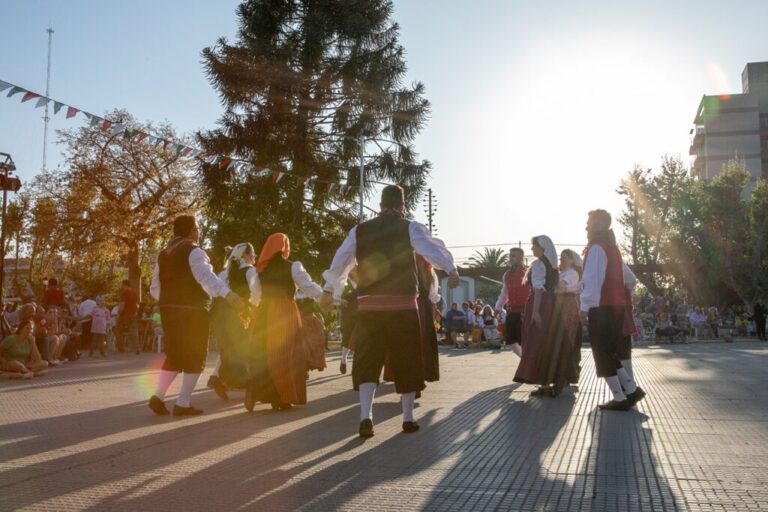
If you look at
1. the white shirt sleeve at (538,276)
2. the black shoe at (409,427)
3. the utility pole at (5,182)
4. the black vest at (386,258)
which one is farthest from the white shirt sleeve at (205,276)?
the utility pole at (5,182)

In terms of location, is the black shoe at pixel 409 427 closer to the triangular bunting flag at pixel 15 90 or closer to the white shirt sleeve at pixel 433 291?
the white shirt sleeve at pixel 433 291

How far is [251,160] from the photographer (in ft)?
90.3

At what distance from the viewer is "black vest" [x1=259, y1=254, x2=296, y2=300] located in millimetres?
7523

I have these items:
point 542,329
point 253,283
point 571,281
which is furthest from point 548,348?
point 253,283

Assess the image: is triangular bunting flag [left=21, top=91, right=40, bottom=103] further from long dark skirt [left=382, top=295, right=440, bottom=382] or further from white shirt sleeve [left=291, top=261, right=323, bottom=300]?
long dark skirt [left=382, top=295, right=440, bottom=382]

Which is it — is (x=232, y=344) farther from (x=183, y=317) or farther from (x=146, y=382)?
(x=146, y=382)

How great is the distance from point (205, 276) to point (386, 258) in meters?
1.80

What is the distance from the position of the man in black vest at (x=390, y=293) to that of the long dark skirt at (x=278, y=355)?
1417 millimetres

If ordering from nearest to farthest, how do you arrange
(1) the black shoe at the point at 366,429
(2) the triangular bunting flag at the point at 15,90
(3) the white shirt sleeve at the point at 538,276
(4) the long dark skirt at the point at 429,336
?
(1) the black shoe at the point at 366,429 → (4) the long dark skirt at the point at 429,336 → (3) the white shirt sleeve at the point at 538,276 → (2) the triangular bunting flag at the point at 15,90

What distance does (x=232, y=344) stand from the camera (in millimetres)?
8023

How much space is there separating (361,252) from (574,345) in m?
3.92

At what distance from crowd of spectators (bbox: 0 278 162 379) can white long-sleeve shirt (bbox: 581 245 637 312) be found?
27.0ft

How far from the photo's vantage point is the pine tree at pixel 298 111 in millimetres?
27109

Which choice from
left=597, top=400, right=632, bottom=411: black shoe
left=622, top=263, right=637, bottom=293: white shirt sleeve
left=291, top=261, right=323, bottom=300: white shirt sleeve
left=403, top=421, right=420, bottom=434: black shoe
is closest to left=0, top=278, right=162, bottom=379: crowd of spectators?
left=291, top=261, right=323, bottom=300: white shirt sleeve
